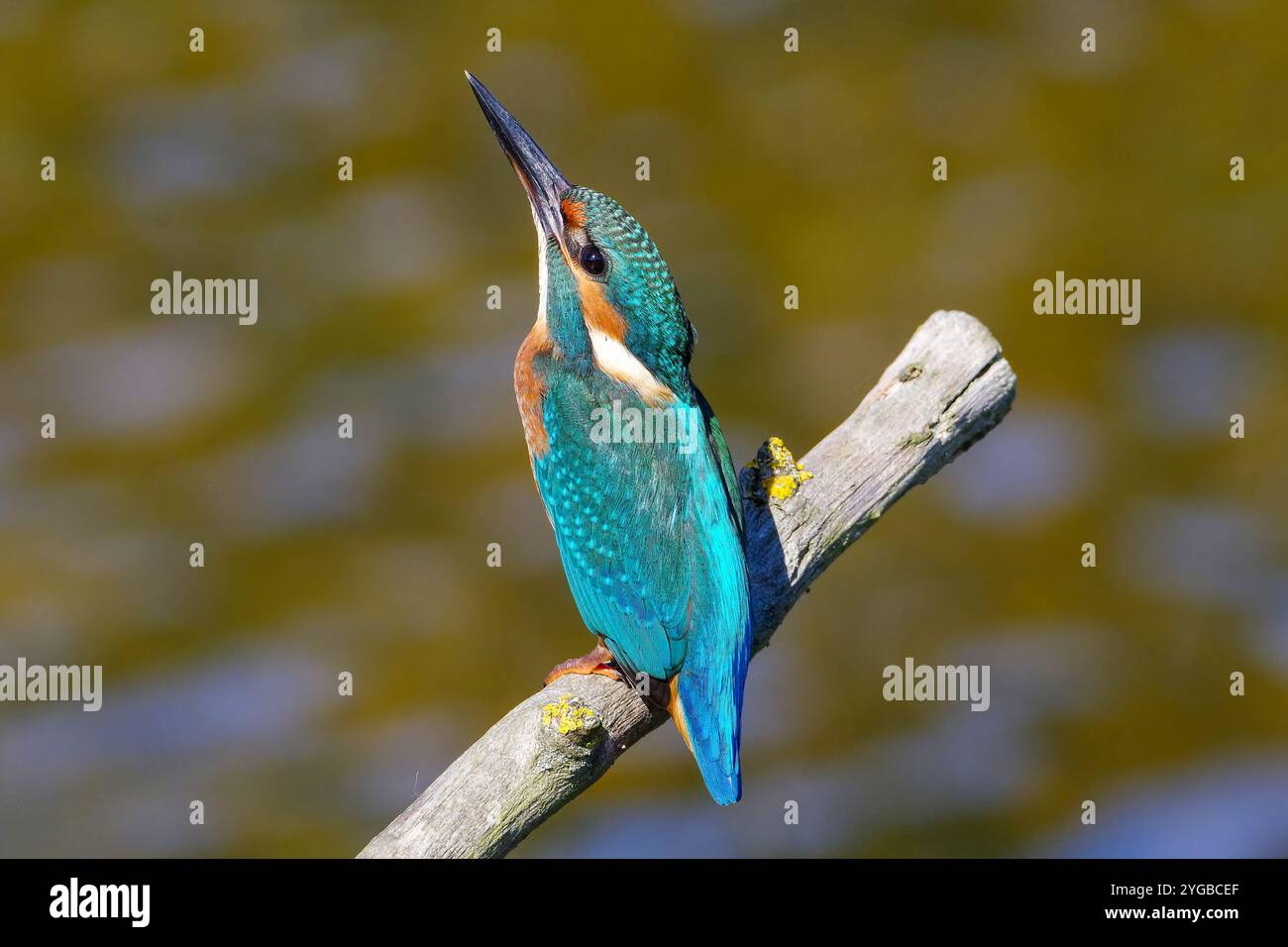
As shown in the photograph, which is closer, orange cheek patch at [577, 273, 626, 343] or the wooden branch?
the wooden branch

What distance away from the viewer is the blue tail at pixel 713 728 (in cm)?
269

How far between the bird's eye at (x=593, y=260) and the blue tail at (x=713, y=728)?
3.06 feet

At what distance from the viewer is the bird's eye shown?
296 centimetres

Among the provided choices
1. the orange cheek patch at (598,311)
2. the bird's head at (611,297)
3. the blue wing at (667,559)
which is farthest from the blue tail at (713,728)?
the orange cheek patch at (598,311)

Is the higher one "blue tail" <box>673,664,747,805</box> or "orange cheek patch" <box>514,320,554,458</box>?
"orange cheek patch" <box>514,320,554,458</box>

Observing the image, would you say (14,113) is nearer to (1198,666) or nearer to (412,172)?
(412,172)

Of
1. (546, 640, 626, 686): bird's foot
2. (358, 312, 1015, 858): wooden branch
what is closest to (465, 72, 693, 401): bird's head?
(358, 312, 1015, 858): wooden branch

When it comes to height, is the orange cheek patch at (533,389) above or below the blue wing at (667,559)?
above

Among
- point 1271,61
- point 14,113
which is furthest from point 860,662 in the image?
point 14,113

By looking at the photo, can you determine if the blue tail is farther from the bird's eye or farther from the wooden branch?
the bird's eye

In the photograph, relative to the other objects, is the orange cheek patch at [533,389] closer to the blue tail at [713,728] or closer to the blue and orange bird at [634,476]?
the blue and orange bird at [634,476]

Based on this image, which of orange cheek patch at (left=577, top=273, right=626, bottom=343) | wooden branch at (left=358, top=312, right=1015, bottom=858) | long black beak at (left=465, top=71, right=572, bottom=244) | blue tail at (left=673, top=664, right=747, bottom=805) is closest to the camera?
wooden branch at (left=358, top=312, right=1015, bottom=858)

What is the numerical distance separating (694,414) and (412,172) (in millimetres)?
3232

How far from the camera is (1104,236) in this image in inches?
219
